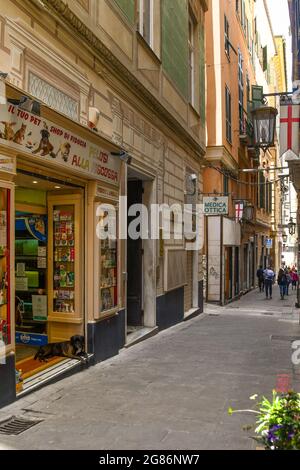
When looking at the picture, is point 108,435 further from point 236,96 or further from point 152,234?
point 236,96

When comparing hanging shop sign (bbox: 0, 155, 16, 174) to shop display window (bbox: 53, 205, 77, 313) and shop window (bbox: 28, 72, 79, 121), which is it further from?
shop display window (bbox: 53, 205, 77, 313)

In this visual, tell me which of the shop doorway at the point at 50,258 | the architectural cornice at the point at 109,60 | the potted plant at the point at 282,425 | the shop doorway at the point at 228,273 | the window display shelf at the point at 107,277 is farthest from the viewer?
the shop doorway at the point at 228,273

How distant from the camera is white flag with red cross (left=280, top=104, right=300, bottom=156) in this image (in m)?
10.6

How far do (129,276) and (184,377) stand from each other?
4.51 metres

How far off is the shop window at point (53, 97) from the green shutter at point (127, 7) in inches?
107

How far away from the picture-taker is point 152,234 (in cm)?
1172

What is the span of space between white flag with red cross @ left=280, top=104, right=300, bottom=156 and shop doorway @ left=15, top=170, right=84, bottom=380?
472cm

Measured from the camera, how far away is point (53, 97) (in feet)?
22.5

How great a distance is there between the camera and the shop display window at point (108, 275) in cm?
834

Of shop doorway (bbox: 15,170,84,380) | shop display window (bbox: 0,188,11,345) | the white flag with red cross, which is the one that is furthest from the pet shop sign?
the white flag with red cross

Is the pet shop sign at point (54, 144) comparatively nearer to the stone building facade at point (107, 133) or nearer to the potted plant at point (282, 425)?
the stone building facade at point (107, 133)

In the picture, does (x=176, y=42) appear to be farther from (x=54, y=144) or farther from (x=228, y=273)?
(x=228, y=273)

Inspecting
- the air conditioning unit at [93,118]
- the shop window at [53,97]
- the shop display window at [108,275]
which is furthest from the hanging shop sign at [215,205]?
the shop window at [53,97]

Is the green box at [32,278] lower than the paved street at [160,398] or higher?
higher
